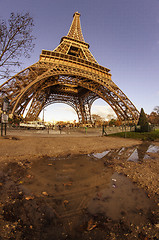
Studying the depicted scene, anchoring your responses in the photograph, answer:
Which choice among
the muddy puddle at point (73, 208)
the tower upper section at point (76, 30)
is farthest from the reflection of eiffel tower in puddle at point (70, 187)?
the tower upper section at point (76, 30)

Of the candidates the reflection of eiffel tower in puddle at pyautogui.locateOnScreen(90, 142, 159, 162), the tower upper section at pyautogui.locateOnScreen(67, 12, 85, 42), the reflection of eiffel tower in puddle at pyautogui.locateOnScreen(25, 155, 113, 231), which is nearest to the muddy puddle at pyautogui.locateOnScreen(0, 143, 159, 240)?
the reflection of eiffel tower in puddle at pyautogui.locateOnScreen(25, 155, 113, 231)

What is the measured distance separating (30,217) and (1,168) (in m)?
2.54

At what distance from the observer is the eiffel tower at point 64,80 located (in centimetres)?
1889

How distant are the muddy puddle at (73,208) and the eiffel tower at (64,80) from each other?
17.9 metres

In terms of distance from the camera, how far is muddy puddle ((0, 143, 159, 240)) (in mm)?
1427

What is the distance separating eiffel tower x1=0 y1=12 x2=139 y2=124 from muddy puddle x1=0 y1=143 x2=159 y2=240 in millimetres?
17901

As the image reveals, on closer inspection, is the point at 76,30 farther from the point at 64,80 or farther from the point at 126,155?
the point at 126,155

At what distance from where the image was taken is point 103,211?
6.02 feet

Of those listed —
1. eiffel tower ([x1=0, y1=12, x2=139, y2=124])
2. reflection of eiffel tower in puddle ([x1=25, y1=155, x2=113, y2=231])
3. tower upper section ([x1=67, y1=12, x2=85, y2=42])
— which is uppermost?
tower upper section ([x1=67, y1=12, x2=85, y2=42])

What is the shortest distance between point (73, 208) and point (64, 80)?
1157 inches

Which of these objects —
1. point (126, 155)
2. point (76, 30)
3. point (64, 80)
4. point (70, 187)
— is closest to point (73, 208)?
point (70, 187)

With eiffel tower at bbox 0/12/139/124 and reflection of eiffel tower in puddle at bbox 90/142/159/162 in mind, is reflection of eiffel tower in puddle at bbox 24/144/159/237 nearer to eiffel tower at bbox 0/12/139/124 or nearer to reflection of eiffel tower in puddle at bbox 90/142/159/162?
reflection of eiffel tower in puddle at bbox 90/142/159/162

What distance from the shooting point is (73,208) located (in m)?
1.88

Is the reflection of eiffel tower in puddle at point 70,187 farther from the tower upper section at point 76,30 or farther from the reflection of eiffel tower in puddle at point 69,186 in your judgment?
the tower upper section at point 76,30
